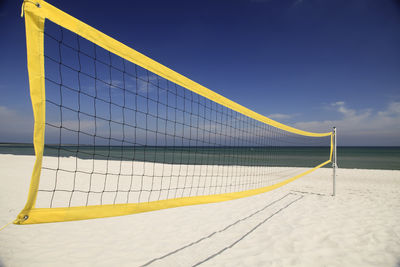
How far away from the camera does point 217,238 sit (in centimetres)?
282

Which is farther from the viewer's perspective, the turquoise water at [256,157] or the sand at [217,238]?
the turquoise water at [256,157]

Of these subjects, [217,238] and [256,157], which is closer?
[217,238]

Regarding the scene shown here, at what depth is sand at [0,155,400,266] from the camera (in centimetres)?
227

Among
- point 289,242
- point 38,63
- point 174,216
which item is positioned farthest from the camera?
point 174,216

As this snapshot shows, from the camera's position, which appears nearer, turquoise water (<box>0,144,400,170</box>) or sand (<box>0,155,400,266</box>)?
sand (<box>0,155,400,266</box>)

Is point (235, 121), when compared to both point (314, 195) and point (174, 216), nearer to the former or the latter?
point (174, 216)

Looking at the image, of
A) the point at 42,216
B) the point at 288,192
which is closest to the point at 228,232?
the point at 42,216

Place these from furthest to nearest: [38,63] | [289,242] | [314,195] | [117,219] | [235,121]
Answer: [314,195], [235,121], [117,219], [289,242], [38,63]

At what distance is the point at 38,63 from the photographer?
1459 millimetres

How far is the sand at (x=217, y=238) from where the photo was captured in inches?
89.2

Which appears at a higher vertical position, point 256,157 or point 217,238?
point 217,238

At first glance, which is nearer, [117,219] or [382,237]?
[382,237]

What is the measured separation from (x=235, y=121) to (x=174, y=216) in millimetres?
2478

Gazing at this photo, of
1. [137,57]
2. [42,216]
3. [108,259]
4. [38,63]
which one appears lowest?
[108,259]
